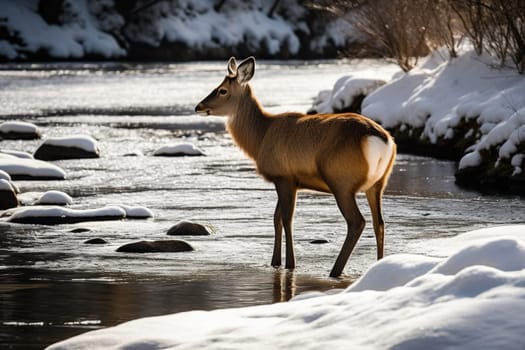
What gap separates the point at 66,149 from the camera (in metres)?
22.8

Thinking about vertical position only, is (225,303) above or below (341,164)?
below

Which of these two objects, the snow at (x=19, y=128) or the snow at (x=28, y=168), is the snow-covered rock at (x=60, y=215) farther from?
the snow at (x=19, y=128)

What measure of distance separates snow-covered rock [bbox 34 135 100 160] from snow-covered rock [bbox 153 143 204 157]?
51.2 inches

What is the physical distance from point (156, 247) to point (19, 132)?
50.8 feet

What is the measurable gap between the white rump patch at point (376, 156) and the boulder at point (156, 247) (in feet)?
7.05

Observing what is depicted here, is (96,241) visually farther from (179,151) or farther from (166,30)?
(166,30)

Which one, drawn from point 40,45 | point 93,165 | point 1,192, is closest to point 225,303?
point 1,192

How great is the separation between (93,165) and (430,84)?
768cm

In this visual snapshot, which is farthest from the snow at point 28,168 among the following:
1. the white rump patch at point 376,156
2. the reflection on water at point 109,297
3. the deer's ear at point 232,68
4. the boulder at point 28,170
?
the white rump patch at point 376,156

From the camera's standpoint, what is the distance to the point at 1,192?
15.3 m

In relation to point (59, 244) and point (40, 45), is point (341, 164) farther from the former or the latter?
point (40, 45)

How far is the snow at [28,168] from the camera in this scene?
18.8 metres

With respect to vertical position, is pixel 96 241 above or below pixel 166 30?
below

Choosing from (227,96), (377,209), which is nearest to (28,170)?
(227,96)
